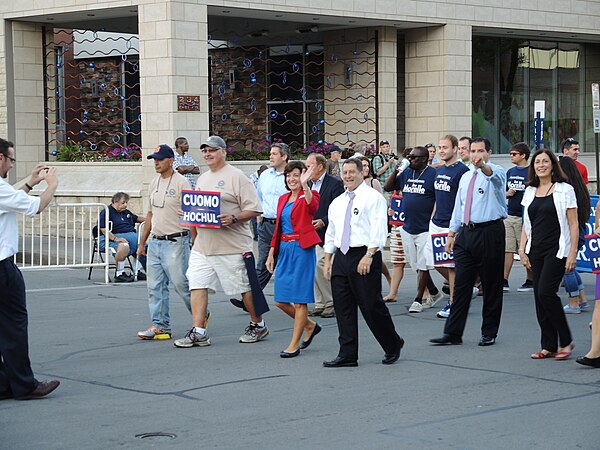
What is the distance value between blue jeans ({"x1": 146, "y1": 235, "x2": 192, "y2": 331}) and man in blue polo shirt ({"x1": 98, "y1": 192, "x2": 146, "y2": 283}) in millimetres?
5337

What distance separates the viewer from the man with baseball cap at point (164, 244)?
11219 mm

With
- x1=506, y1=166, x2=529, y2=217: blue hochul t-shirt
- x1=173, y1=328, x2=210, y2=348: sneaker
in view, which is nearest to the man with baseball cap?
x1=173, y1=328, x2=210, y2=348: sneaker

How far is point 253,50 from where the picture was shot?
29000 mm

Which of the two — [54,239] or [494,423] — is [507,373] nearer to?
[494,423]

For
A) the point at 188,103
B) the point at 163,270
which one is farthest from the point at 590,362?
the point at 188,103

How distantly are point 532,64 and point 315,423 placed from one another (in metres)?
25.8

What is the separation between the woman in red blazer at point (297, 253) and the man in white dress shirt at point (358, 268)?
0.61 meters

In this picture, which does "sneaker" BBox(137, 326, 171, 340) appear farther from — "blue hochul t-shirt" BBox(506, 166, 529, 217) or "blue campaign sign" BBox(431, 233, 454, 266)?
"blue hochul t-shirt" BBox(506, 166, 529, 217)

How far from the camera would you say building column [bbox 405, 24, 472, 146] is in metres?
26.9

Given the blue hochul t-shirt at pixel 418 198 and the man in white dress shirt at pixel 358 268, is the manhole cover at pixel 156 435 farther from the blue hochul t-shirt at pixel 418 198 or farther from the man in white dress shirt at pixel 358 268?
the blue hochul t-shirt at pixel 418 198

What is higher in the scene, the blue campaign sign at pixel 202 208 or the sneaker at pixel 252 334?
the blue campaign sign at pixel 202 208

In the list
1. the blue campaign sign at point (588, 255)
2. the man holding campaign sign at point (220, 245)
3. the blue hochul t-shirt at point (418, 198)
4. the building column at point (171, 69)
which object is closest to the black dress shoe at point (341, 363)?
the man holding campaign sign at point (220, 245)

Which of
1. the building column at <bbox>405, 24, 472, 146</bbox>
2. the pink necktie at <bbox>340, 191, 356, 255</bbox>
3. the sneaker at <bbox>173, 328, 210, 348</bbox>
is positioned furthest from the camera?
the building column at <bbox>405, 24, 472, 146</bbox>

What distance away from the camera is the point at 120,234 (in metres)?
17.1
